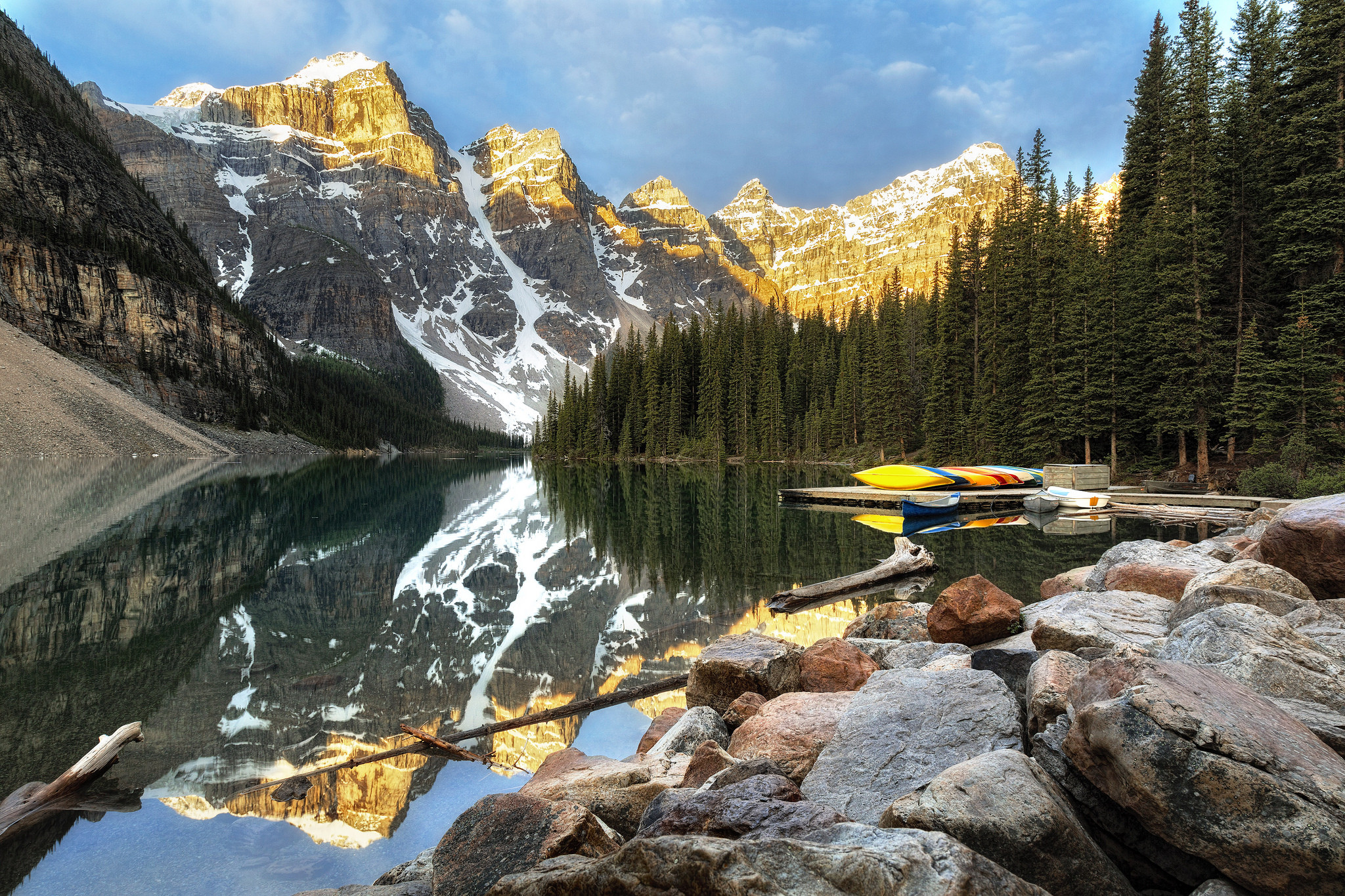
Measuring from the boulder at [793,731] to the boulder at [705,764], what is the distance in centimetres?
30

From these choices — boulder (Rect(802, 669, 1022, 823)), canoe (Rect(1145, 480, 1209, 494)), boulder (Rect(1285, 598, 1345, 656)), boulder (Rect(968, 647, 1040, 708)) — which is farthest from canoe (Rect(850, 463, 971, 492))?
boulder (Rect(802, 669, 1022, 823))

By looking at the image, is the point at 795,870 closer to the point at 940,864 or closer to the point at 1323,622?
the point at 940,864

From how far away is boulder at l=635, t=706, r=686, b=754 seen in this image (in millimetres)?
6176

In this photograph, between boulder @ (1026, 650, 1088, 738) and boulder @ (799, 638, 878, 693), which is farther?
boulder @ (799, 638, 878, 693)

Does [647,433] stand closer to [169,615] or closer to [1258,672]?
[169,615]

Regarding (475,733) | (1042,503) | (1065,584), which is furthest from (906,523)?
(475,733)

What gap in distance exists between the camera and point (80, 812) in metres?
5.23

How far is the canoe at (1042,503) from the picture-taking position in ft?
86.1

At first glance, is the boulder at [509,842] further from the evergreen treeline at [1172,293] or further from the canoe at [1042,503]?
the evergreen treeline at [1172,293]

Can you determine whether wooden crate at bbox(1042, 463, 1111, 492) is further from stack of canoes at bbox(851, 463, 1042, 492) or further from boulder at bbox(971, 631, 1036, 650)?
boulder at bbox(971, 631, 1036, 650)

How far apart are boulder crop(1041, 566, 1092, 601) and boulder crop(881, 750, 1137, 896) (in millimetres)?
7834

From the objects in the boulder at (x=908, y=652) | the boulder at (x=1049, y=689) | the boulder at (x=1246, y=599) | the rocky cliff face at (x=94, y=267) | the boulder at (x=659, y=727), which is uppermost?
the rocky cliff face at (x=94, y=267)

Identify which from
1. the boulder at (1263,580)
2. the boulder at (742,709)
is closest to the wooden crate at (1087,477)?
the boulder at (1263,580)

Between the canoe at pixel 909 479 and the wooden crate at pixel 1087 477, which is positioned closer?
the wooden crate at pixel 1087 477
